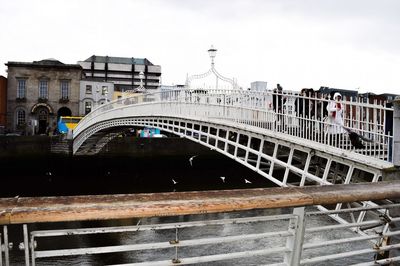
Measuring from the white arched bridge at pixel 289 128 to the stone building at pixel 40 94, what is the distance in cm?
2635

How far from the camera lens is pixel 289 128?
7332 mm

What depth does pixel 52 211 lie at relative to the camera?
172 centimetres

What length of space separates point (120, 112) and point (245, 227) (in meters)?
8.07

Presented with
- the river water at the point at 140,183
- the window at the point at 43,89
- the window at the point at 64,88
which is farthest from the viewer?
the window at the point at 64,88

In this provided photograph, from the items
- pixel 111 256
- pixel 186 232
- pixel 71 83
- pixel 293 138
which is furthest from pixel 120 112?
pixel 71 83

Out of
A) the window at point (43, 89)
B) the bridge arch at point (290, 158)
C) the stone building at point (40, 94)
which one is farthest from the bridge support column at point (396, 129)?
the window at point (43, 89)

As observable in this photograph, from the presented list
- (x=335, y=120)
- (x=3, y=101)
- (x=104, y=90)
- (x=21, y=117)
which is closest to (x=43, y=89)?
(x=21, y=117)

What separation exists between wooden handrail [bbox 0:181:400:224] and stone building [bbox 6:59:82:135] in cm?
3853

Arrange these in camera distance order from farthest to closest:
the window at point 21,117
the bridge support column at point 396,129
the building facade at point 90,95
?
the building facade at point 90,95 → the window at point 21,117 → the bridge support column at point 396,129

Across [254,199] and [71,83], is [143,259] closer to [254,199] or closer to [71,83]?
[254,199]

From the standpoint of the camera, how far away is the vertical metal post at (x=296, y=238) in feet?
7.39

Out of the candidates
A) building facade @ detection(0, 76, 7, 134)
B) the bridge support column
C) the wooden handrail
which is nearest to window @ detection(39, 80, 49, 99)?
building facade @ detection(0, 76, 7, 134)

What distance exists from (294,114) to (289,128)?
294mm

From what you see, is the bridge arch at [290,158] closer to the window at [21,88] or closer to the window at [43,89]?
the window at [43,89]
